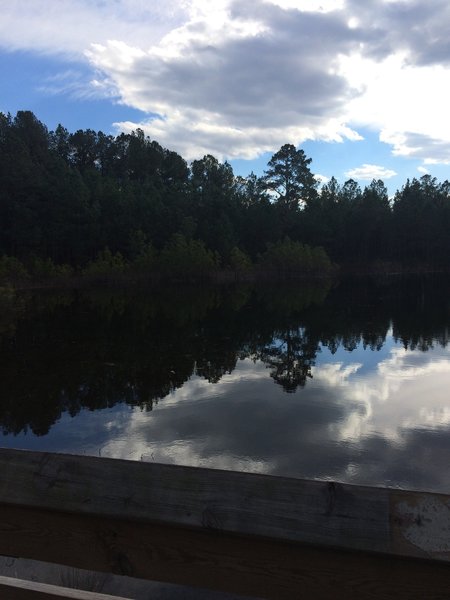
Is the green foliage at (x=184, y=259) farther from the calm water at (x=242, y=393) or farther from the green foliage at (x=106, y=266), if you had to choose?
the calm water at (x=242, y=393)

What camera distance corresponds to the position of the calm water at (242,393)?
8625 millimetres

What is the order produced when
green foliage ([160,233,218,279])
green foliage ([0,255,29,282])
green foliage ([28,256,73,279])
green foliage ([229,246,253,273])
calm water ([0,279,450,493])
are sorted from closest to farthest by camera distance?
calm water ([0,279,450,493]), green foliage ([0,255,29,282]), green foliage ([28,256,73,279]), green foliage ([160,233,218,279]), green foliage ([229,246,253,273])

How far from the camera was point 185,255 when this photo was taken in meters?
57.3

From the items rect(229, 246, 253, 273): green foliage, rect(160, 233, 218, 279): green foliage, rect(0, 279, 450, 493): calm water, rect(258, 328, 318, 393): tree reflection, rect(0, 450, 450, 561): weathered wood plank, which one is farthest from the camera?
rect(229, 246, 253, 273): green foliage

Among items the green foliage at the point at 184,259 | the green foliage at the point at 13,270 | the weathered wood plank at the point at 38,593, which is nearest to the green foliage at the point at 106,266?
the green foliage at the point at 184,259

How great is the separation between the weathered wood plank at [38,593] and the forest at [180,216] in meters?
41.6

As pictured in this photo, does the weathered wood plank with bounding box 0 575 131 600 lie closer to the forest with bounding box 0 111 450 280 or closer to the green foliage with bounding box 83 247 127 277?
the forest with bounding box 0 111 450 280

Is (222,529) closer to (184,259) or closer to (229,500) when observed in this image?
(229,500)

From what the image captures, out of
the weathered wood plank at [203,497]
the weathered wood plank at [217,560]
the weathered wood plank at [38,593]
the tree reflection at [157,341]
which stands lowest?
the tree reflection at [157,341]

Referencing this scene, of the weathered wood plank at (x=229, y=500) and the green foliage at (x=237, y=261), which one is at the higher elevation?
the weathered wood plank at (x=229, y=500)

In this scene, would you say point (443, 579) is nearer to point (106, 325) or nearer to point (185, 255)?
point (106, 325)

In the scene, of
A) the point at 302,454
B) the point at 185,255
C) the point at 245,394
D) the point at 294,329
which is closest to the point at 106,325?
the point at 294,329

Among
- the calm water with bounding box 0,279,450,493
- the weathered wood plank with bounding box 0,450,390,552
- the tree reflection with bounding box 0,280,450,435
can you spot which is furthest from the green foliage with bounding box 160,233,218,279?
the weathered wood plank with bounding box 0,450,390,552

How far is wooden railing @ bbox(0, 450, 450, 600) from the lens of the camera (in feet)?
5.18
